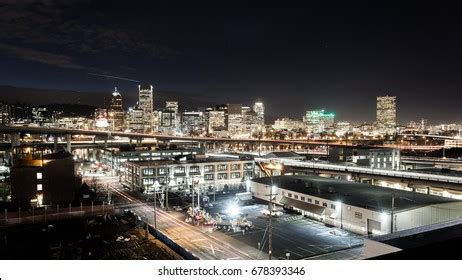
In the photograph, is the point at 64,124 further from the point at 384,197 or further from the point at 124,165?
the point at 384,197

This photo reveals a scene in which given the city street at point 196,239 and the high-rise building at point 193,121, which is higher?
the high-rise building at point 193,121

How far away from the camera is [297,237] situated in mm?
12078

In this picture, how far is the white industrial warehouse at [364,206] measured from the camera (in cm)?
1212

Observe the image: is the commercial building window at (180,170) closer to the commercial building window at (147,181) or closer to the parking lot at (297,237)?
the commercial building window at (147,181)

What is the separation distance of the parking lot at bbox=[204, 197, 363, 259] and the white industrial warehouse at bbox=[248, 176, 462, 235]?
43cm

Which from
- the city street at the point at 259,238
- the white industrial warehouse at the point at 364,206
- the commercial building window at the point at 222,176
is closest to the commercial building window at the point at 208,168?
the commercial building window at the point at 222,176

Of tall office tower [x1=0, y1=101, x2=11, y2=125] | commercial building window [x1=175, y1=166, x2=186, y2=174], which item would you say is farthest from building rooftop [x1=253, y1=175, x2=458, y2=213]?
tall office tower [x1=0, y1=101, x2=11, y2=125]

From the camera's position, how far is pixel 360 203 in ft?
42.6

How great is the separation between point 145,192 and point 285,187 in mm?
8105

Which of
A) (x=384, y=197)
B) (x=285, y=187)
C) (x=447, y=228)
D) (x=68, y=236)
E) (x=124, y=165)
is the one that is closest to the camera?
(x=447, y=228)

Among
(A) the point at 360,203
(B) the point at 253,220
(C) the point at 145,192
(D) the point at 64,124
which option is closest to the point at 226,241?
(B) the point at 253,220

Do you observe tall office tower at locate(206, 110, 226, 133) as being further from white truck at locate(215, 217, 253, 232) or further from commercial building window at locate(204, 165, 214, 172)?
white truck at locate(215, 217, 253, 232)

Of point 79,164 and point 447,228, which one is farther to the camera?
point 79,164

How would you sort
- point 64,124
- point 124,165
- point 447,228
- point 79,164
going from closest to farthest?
point 447,228 → point 124,165 → point 79,164 → point 64,124
